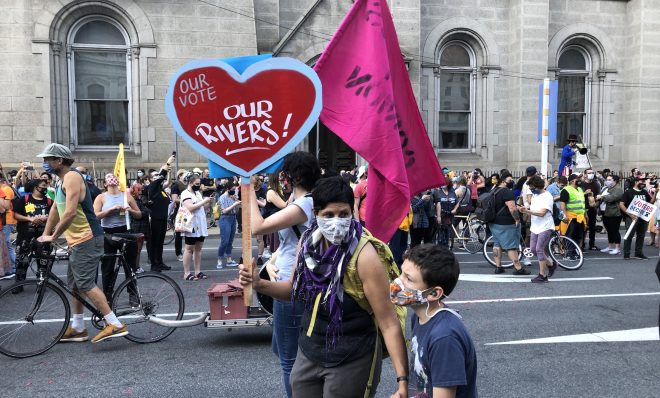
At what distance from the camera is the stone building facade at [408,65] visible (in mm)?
17328

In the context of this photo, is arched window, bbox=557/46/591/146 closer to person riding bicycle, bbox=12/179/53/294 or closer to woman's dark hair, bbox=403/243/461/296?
person riding bicycle, bbox=12/179/53/294

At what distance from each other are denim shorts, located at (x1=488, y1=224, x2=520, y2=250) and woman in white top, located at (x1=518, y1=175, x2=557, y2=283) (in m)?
0.37

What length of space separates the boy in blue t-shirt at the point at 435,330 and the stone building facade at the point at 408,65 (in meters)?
16.4

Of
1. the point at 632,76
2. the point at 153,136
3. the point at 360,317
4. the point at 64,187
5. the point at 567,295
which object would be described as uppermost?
the point at 632,76

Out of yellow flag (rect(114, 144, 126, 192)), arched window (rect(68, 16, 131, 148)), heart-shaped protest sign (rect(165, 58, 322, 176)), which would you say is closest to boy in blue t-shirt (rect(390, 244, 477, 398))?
heart-shaped protest sign (rect(165, 58, 322, 176))

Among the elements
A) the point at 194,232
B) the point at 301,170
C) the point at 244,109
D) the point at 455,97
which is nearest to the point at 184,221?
the point at 194,232

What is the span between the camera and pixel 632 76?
2231cm

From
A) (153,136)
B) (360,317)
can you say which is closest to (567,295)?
(360,317)

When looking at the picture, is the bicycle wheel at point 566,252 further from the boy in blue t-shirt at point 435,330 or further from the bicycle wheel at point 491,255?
the boy in blue t-shirt at point 435,330

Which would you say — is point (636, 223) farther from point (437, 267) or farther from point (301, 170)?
point (437, 267)

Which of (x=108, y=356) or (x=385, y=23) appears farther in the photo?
(x=108, y=356)

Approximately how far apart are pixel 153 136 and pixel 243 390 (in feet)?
47.5

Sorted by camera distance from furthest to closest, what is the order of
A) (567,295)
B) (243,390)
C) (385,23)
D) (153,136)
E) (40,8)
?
(153,136), (40,8), (567,295), (243,390), (385,23)

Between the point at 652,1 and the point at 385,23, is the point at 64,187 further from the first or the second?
the point at 652,1
